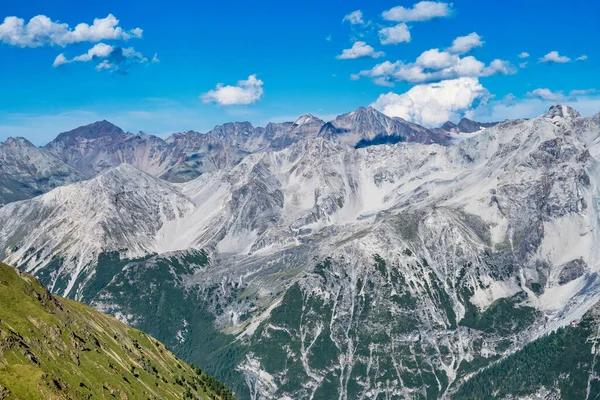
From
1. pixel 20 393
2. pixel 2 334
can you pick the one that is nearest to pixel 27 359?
pixel 2 334

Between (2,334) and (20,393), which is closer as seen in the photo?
(20,393)

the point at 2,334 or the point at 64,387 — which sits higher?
the point at 2,334

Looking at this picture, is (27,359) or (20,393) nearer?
(20,393)

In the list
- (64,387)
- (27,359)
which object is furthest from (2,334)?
(64,387)

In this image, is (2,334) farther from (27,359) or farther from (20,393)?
(20,393)

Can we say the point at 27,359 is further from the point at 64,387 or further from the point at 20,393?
the point at 20,393
